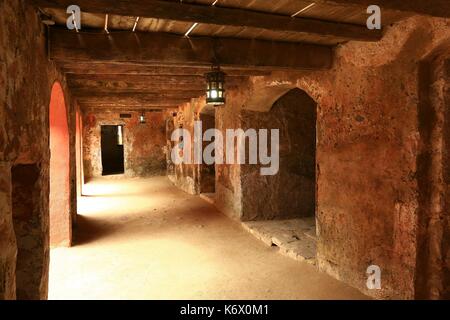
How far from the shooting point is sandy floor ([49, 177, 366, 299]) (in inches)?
160

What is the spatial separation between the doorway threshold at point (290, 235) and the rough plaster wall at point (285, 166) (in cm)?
27

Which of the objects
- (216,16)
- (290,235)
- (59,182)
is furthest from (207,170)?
(216,16)

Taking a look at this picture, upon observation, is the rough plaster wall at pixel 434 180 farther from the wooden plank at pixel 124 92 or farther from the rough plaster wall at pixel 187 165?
the rough plaster wall at pixel 187 165

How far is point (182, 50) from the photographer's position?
3625 mm

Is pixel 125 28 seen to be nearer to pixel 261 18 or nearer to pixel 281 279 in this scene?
pixel 261 18

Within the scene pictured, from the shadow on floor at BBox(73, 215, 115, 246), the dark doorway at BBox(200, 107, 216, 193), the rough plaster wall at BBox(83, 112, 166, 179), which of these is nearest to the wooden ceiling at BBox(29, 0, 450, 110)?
the shadow on floor at BBox(73, 215, 115, 246)

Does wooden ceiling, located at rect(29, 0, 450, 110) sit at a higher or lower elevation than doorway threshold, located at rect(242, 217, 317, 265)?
higher

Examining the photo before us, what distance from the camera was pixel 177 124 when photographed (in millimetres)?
12547

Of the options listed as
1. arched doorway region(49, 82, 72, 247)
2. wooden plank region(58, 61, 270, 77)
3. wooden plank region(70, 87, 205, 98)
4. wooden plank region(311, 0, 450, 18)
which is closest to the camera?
wooden plank region(311, 0, 450, 18)

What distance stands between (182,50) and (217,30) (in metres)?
0.42

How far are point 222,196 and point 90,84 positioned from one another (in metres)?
3.64

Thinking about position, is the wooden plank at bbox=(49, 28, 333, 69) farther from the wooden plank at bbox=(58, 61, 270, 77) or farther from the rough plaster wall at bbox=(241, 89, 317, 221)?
the rough plaster wall at bbox=(241, 89, 317, 221)

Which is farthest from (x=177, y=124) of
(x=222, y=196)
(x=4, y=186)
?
(x=4, y=186)

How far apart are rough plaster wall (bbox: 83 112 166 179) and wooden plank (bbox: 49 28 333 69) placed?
1129cm
